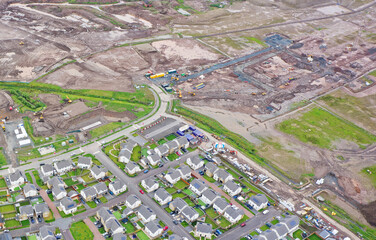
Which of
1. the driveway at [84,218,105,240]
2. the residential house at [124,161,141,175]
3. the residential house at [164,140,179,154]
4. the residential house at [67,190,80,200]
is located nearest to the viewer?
the driveway at [84,218,105,240]

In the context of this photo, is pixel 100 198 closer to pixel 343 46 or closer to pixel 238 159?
pixel 238 159

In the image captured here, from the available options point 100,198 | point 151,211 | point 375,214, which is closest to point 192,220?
point 151,211

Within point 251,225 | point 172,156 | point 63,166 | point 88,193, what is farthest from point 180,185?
point 63,166

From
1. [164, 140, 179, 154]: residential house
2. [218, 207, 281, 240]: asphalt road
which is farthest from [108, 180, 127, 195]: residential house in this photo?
[218, 207, 281, 240]: asphalt road

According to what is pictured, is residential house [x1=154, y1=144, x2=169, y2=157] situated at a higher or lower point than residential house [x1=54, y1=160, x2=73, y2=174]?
lower

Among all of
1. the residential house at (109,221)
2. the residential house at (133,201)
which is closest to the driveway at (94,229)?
the residential house at (109,221)

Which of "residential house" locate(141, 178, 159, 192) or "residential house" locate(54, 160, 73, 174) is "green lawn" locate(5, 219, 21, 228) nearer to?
"residential house" locate(54, 160, 73, 174)

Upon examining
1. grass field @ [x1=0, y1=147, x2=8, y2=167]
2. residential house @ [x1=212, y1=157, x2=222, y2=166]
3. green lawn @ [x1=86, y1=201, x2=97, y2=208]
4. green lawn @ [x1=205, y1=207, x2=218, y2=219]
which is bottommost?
green lawn @ [x1=205, y1=207, x2=218, y2=219]
